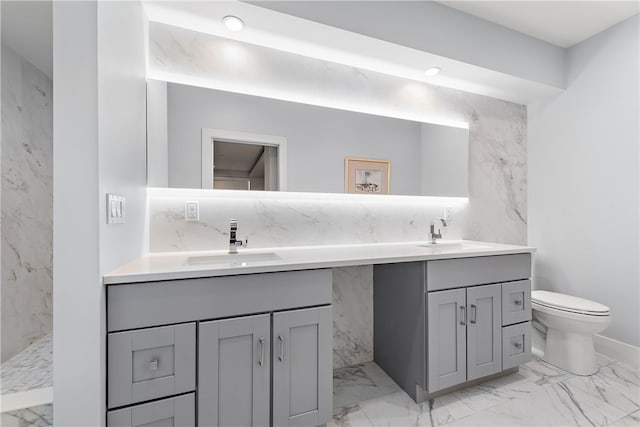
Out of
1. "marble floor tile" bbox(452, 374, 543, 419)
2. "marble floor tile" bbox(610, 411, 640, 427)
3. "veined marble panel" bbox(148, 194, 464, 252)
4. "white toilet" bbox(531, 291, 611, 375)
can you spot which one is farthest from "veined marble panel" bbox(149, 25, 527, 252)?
"marble floor tile" bbox(610, 411, 640, 427)

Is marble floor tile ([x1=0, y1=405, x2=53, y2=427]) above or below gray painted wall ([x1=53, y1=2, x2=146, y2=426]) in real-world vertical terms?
below

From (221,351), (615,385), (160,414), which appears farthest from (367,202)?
(615,385)

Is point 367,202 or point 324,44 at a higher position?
point 324,44

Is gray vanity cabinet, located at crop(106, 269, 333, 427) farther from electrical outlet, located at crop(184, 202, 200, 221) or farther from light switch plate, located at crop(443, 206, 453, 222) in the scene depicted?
light switch plate, located at crop(443, 206, 453, 222)

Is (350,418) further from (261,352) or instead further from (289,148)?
(289,148)

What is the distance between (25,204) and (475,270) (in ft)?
8.88

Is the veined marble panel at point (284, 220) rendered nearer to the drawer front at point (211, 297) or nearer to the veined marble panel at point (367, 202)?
the veined marble panel at point (367, 202)

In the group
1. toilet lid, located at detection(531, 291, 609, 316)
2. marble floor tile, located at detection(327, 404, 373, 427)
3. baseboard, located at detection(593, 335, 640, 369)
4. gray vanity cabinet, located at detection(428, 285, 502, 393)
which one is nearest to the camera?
marble floor tile, located at detection(327, 404, 373, 427)

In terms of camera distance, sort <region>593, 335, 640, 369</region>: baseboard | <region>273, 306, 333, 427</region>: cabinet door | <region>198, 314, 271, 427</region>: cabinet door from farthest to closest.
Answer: <region>593, 335, 640, 369</region>: baseboard
<region>273, 306, 333, 427</region>: cabinet door
<region>198, 314, 271, 427</region>: cabinet door

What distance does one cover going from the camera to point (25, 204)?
1.72 meters

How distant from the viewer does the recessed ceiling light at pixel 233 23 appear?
5.15 feet

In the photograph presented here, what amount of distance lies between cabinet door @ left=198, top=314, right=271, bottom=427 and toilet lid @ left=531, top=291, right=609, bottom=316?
1961mm

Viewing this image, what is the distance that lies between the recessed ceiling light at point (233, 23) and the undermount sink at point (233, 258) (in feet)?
4.20

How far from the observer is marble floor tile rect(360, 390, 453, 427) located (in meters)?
1.53
